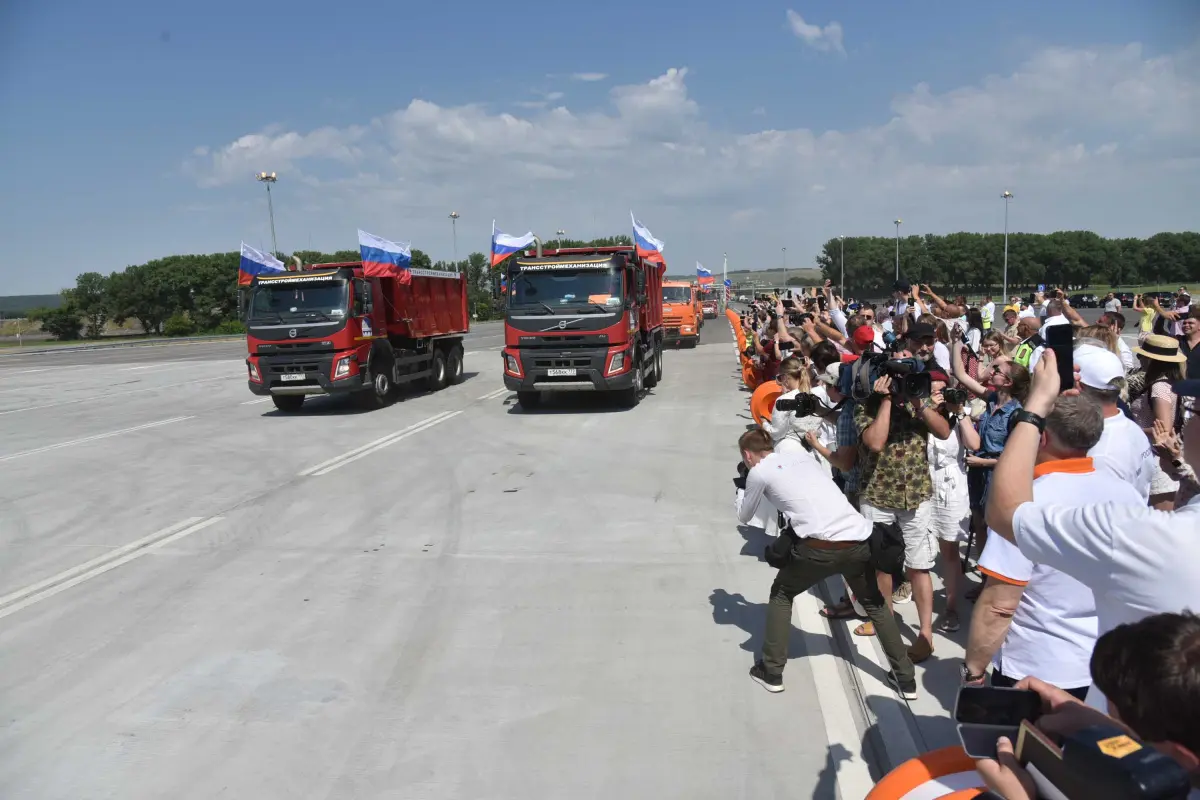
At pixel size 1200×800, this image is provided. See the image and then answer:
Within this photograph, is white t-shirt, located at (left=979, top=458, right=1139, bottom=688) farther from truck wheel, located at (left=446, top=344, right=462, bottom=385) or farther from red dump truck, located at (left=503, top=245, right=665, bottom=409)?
truck wheel, located at (left=446, top=344, right=462, bottom=385)

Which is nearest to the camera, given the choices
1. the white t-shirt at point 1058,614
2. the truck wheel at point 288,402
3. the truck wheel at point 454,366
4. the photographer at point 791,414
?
the white t-shirt at point 1058,614

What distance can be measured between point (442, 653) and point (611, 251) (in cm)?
1246

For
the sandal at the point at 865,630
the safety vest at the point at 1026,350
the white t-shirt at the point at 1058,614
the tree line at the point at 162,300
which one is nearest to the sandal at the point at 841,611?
the sandal at the point at 865,630

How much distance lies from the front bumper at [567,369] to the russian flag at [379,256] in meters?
3.38

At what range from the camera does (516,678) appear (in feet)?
15.9

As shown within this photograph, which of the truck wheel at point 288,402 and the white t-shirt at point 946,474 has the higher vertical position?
the white t-shirt at point 946,474

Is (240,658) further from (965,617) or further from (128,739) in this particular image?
(965,617)

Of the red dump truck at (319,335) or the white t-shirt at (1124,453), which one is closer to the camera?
the white t-shirt at (1124,453)

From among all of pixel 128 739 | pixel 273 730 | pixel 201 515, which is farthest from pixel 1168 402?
pixel 201 515

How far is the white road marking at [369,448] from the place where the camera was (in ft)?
36.7

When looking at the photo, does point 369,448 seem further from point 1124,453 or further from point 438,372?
point 1124,453

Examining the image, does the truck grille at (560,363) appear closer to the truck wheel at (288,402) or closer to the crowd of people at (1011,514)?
the truck wheel at (288,402)

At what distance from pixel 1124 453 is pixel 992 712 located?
2.59m

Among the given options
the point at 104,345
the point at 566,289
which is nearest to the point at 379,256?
the point at 566,289
